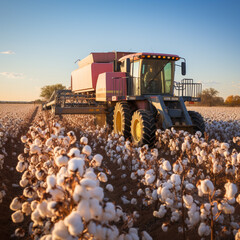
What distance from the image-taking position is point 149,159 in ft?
16.8

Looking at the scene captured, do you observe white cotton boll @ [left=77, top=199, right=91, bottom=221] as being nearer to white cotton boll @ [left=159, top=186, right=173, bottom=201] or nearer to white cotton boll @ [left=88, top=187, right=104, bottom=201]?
white cotton boll @ [left=88, top=187, right=104, bottom=201]

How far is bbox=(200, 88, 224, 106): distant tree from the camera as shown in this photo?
170ft

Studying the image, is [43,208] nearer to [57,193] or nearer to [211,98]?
[57,193]

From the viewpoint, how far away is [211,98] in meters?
53.7

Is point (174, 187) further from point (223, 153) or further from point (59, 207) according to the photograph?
point (223, 153)

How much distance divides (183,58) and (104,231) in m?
7.99

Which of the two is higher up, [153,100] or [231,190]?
[153,100]

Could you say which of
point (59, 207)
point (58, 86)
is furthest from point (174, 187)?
point (58, 86)

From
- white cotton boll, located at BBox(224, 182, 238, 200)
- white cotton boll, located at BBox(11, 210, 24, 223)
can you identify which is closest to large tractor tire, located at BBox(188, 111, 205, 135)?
white cotton boll, located at BBox(224, 182, 238, 200)

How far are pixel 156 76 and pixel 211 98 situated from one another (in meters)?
48.2

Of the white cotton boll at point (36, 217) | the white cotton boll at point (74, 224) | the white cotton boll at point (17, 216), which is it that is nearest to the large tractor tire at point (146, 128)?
the white cotton boll at point (17, 216)

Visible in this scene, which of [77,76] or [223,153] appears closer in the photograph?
[223,153]

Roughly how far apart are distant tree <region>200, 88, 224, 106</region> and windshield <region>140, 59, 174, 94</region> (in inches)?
1720

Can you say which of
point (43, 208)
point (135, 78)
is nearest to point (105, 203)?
point (43, 208)
